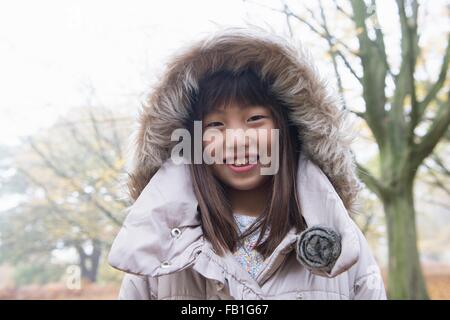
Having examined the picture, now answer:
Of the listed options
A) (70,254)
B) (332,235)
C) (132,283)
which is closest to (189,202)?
(132,283)

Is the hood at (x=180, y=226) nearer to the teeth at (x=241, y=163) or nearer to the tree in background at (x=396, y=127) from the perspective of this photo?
the teeth at (x=241, y=163)

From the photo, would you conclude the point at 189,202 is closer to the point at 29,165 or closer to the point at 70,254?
the point at 29,165

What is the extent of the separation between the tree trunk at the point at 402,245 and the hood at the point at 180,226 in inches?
103

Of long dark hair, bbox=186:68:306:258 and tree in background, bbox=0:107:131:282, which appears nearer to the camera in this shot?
long dark hair, bbox=186:68:306:258

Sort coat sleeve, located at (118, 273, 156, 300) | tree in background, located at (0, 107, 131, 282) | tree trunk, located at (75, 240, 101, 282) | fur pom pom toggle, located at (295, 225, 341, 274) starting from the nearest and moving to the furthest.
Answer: fur pom pom toggle, located at (295, 225, 341, 274) → coat sleeve, located at (118, 273, 156, 300) → tree in background, located at (0, 107, 131, 282) → tree trunk, located at (75, 240, 101, 282)

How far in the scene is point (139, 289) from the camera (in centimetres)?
134

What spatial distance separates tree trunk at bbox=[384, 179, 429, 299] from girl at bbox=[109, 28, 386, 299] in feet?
8.17

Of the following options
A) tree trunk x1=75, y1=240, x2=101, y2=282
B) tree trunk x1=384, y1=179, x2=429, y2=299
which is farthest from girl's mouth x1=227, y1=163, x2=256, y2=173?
tree trunk x1=75, y1=240, x2=101, y2=282

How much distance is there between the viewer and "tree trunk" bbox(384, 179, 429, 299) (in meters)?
3.75

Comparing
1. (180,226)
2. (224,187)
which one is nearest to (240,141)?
(224,187)

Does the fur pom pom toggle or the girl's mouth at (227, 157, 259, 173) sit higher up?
the girl's mouth at (227, 157, 259, 173)

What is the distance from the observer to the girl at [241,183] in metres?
1.23

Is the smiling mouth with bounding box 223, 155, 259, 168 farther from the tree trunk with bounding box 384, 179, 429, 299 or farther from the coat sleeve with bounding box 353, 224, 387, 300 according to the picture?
the tree trunk with bounding box 384, 179, 429, 299

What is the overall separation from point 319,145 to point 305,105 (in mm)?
123
